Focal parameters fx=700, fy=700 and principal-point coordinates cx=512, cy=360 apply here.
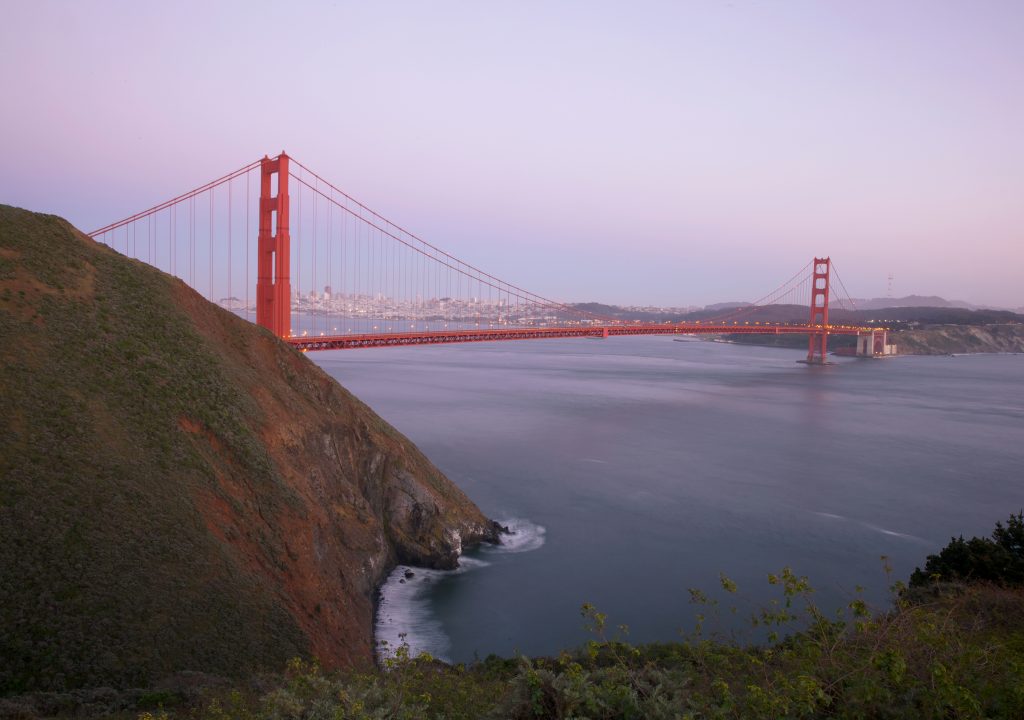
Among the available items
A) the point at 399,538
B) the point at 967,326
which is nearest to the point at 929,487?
the point at 399,538

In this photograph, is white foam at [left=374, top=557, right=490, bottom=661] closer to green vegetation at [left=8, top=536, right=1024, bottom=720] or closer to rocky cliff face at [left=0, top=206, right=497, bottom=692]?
rocky cliff face at [left=0, top=206, right=497, bottom=692]

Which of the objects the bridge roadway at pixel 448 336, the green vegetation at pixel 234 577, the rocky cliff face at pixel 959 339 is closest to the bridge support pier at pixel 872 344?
the rocky cliff face at pixel 959 339

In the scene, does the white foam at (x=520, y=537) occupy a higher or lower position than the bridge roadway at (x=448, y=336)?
lower

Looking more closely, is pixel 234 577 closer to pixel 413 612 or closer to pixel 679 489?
pixel 413 612

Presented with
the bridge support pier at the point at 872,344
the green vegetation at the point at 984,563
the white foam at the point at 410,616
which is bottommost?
the white foam at the point at 410,616

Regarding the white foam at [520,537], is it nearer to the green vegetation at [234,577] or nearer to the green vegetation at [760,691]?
the green vegetation at [234,577]
